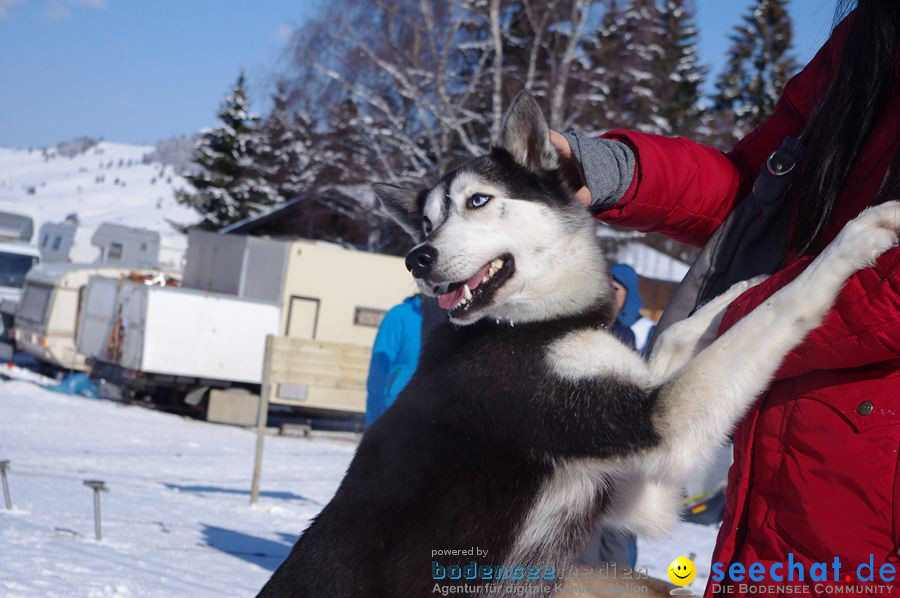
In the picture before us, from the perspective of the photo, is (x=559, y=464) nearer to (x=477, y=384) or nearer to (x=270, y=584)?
(x=477, y=384)

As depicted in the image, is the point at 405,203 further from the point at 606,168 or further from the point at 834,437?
the point at 834,437

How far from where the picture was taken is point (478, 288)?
2.67 meters

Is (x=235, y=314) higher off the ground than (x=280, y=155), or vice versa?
(x=280, y=155)

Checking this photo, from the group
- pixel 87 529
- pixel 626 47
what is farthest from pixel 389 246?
pixel 87 529

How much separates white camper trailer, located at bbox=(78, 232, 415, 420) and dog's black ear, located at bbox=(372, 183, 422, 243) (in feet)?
38.6

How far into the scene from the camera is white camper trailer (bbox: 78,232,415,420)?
15.6 meters

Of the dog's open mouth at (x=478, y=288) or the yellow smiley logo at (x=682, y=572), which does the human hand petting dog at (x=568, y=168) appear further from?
the yellow smiley logo at (x=682, y=572)

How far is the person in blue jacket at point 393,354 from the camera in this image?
616 centimetres

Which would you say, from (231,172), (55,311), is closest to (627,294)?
(55,311)

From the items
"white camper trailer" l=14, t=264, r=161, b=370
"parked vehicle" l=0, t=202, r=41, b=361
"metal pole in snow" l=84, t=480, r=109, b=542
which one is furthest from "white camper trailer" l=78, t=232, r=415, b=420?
"metal pole in snow" l=84, t=480, r=109, b=542

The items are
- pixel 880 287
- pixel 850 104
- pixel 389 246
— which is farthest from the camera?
pixel 389 246

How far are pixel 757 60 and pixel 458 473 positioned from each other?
39.0 metres

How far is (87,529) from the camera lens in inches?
266

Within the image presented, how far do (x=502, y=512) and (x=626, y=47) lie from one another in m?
21.4
